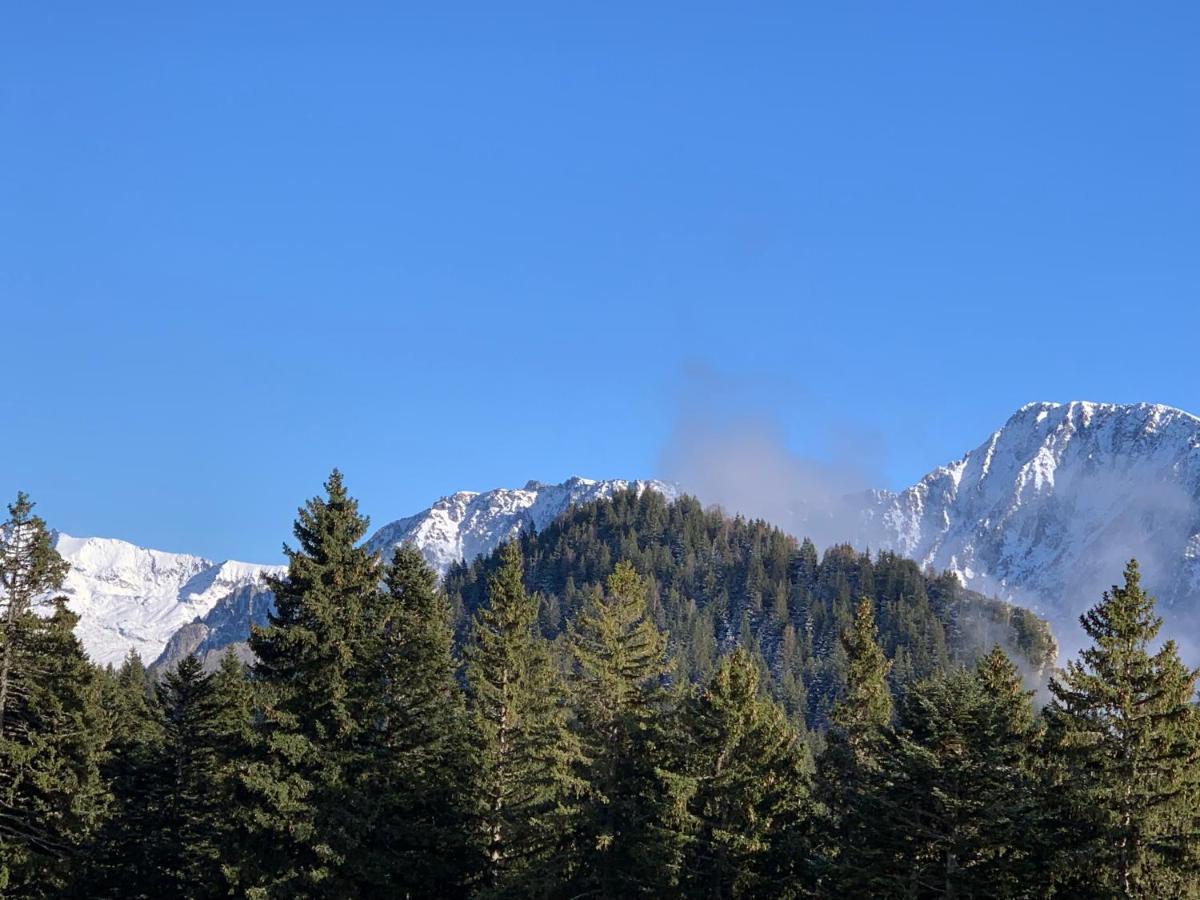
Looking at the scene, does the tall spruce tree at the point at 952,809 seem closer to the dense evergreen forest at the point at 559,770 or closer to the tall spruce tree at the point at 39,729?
the dense evergreen forest at the point at 559,770

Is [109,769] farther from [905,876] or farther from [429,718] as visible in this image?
[905,876]

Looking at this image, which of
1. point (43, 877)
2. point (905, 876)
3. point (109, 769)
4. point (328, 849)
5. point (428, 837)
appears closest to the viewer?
point (905, 876)

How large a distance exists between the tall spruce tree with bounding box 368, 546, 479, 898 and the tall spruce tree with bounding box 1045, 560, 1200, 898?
21.6m

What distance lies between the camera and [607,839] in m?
46.4

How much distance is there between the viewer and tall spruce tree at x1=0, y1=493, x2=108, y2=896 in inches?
1825

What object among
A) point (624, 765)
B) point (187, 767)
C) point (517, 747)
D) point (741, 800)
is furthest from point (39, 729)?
point (741, 800)

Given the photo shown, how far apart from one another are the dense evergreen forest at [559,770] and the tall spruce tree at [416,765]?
0.36 ft

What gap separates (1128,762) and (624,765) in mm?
19113

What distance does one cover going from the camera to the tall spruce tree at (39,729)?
152 ft

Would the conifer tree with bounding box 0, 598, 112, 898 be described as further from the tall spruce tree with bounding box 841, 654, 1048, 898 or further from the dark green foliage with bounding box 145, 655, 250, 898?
the tall spruce tree with bounding box 841, 654, 1048, 898

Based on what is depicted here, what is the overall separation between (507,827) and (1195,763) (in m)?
24.0

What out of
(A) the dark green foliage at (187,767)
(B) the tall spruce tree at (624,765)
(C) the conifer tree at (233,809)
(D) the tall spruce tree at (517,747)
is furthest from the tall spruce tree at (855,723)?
(A) the dark green foliage at (187,767)

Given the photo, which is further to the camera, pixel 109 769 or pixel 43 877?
pixel 109 769

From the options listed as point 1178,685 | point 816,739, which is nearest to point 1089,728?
point 1178,685
